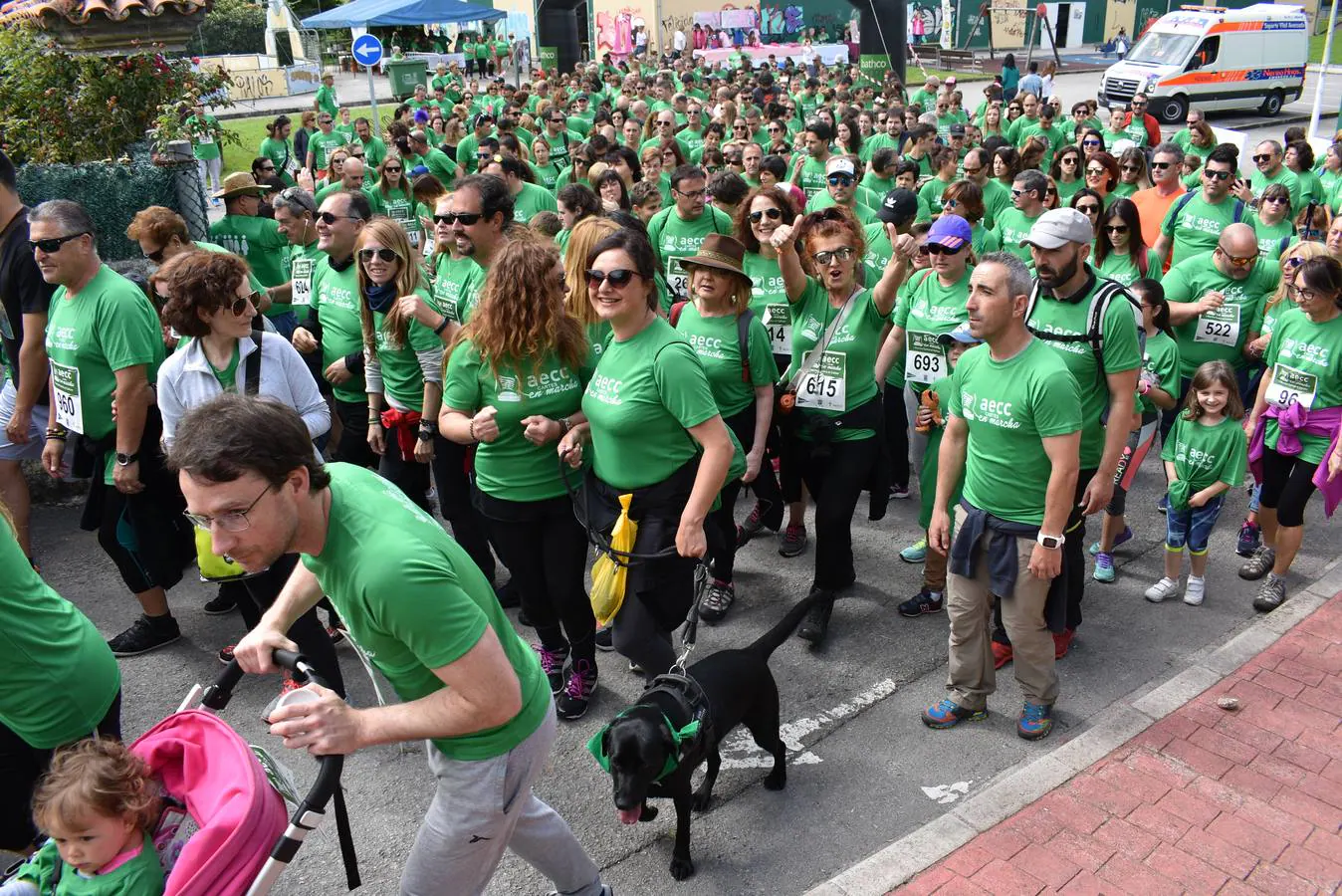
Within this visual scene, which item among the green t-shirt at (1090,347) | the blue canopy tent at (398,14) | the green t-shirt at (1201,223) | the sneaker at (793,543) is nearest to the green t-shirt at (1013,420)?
the green t-shirt at (1090,347)

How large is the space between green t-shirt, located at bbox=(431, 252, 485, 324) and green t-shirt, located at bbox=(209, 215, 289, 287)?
105 inches

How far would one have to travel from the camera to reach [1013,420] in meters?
4.04

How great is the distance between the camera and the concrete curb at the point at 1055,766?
3.60 meters

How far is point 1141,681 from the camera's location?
15.8 ft

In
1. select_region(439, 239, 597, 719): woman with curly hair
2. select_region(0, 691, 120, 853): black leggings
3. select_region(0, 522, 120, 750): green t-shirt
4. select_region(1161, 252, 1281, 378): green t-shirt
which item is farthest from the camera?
select_region(1161, 252, 1281, 378): green t-shirt

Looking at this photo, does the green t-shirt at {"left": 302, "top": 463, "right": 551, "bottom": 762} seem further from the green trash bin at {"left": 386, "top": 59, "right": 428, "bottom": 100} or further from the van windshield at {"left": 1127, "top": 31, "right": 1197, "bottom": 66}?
the van windshield at {"left": 1127, "top": 31, "right": 1197, "bottom": 66}

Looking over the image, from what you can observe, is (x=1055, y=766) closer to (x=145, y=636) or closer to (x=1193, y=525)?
(x=1193, y=525)

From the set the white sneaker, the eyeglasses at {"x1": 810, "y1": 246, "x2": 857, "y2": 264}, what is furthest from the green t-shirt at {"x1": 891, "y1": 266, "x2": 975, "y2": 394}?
the white sneaker

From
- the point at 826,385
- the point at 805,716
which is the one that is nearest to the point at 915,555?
the point at 826,385

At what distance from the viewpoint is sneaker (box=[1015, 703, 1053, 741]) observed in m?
4.39

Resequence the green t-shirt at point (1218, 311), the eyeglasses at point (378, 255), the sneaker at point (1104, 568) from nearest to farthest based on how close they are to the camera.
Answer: the eyeglasses at point (378, 255) → the sneaker at point (1104, 568) → the green t-shirt at point (1218, 311)

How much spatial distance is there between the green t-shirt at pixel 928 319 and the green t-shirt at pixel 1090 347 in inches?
23.8

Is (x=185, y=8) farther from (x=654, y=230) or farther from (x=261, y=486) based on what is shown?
(x=261, y=486)

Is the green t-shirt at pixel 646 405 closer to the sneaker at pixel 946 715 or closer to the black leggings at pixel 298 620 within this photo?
the black leggings at pixel 298 620
